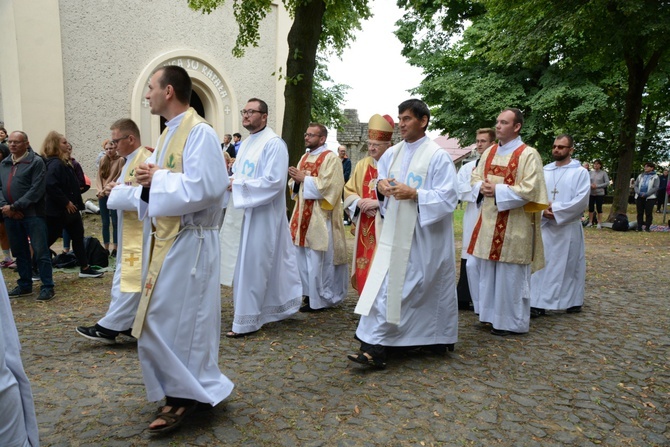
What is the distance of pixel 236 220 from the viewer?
557 cm

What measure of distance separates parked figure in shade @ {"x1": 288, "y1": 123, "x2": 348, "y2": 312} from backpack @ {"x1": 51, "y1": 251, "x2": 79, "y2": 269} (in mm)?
4520

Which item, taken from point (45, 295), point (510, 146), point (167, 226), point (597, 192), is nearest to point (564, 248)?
point (510, 146)

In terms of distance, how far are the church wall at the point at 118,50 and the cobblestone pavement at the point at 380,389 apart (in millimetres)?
9190

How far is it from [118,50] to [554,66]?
15.7 m

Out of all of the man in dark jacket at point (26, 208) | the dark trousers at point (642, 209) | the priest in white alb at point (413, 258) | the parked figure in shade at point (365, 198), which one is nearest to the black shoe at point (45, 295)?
the man in dark jacket at point (26, 208)

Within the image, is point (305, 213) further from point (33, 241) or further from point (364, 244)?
point (33, 241)

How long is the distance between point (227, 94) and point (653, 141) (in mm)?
22293

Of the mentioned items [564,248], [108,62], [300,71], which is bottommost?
[564,248]

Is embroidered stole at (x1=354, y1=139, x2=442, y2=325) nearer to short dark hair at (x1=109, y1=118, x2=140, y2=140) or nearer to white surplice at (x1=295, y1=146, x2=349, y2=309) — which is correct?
white surplice at (x1=295, y1=146, x2=349, y2=309)

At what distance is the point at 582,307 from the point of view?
6855 mm

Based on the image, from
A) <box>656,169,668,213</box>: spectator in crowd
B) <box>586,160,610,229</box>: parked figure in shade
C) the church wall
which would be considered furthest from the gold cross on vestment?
<box>656,169,668,213</box>: spectator in crowd

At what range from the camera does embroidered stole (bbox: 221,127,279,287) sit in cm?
552

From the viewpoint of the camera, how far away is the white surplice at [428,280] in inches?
176

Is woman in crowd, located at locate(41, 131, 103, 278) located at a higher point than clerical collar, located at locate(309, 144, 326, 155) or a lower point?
lower
